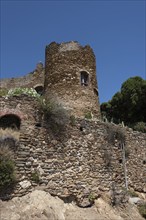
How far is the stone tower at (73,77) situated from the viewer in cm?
1513

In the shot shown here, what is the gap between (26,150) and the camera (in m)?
10.3

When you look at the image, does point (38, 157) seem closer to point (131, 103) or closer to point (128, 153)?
point (128, 153)

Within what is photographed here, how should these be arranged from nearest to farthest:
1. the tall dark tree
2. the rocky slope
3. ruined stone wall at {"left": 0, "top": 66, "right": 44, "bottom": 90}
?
the rocky slope → ruined stone wall at {"left": 0, "top": 66, "right": 44, "bottom": 90} → the tall dark tree

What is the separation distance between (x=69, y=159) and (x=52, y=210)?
238 cm

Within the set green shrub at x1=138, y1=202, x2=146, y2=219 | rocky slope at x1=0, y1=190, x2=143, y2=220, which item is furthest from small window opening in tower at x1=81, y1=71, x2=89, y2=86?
green shrub at x1=138, y1=202, x2=146, y2=219

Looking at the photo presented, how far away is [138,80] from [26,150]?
47.8 ft

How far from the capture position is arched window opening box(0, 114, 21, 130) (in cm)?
1095

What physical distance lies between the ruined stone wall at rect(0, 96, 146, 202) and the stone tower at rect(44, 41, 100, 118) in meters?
2.42

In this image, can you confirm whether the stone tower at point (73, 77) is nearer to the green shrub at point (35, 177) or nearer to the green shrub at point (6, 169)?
the green shrub at point (35, 177)

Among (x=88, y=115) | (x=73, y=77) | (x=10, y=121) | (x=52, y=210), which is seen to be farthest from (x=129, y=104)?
(x=52, y=210)

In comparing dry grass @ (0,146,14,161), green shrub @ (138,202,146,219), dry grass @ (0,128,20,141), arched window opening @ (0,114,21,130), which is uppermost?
arched window opening @ (0,114,21,130)

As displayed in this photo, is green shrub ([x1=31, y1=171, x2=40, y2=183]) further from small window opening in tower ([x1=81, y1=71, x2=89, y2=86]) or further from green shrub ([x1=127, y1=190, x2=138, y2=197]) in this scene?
small window opening in tower ([x1=81, y1=71, x2=89, y2=86])

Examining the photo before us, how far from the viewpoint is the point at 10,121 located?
11.1 meters

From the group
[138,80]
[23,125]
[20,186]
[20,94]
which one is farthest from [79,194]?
[138,80]
